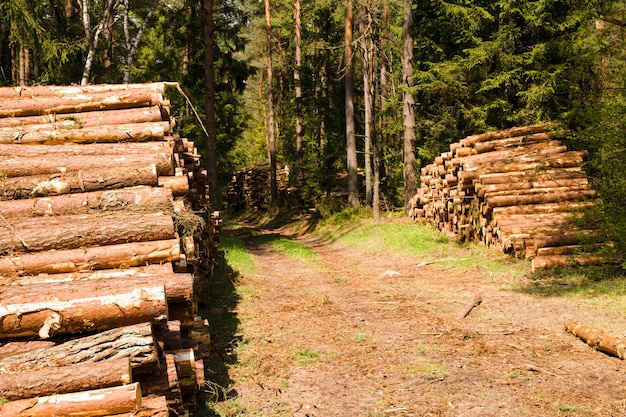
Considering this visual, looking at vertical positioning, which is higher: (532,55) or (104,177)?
(532,55)

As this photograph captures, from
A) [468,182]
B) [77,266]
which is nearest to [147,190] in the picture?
[77,266]

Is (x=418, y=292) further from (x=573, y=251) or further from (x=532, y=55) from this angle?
(x=532, y=55)

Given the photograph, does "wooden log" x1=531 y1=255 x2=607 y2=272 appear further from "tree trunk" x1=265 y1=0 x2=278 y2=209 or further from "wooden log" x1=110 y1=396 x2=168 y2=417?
"tree trunk" x1=265 y1=0 x2=278 y2=209

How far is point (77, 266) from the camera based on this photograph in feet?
17.0

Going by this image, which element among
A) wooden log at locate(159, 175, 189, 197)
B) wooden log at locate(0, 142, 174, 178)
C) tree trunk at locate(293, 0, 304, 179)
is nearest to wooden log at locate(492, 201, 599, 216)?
wooden log at locate(159, 175, 189, 197)

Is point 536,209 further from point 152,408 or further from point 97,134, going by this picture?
point 152,408

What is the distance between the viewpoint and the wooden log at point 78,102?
27.3ft

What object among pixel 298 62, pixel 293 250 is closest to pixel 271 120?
pixel 298 62

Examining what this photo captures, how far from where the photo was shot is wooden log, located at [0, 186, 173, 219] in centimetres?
596

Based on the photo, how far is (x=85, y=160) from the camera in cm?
688

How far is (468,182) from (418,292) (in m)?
4.59

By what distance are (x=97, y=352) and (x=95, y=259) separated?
1.61m

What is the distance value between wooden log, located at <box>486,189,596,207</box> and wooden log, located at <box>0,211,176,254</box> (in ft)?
27.1

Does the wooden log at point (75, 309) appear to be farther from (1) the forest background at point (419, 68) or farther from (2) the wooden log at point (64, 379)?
(1) the forest background at point (419, 68)
